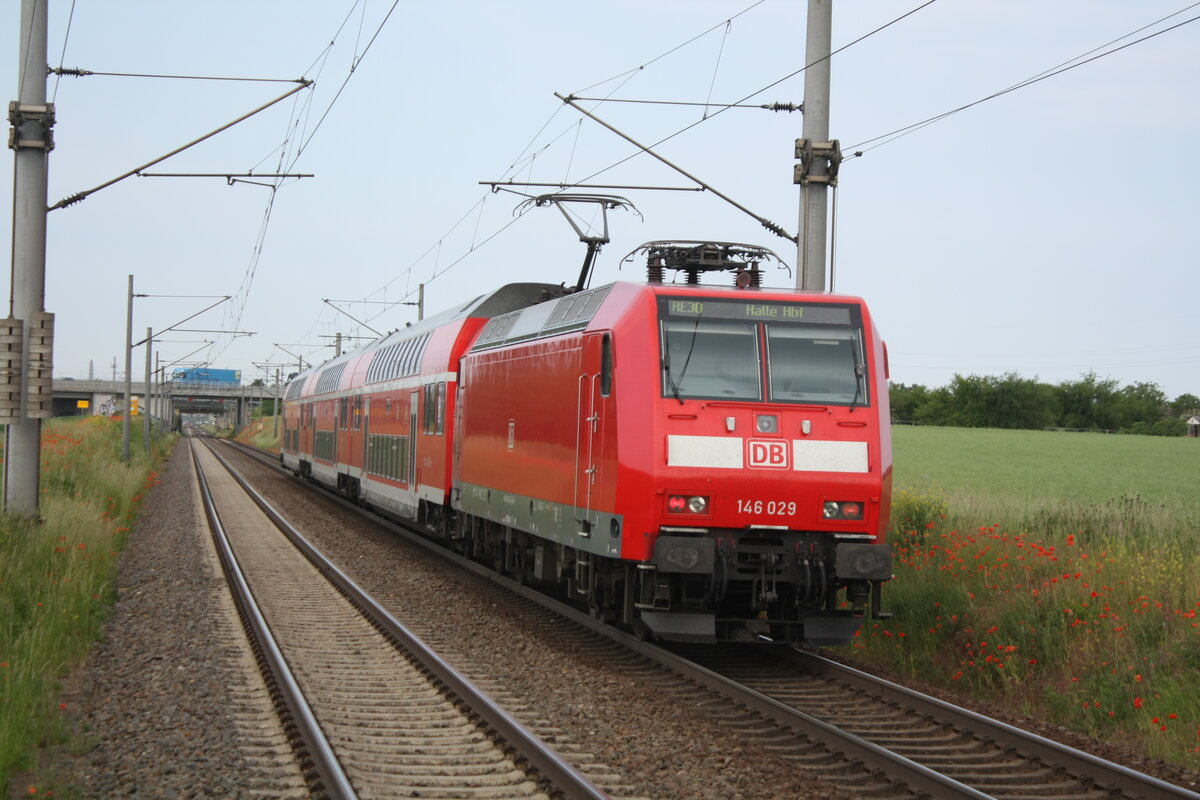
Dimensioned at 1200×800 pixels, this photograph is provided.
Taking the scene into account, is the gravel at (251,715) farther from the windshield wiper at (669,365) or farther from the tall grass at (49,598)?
the windshield wiper at (669,365)

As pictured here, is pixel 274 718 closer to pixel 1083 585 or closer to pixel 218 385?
pixel 1083 585

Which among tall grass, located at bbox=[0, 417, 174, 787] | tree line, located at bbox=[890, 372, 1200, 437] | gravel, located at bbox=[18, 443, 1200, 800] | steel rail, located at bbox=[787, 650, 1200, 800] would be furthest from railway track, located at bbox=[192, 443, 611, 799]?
tree line, located at bbox=[890, 372, 1200, 437]

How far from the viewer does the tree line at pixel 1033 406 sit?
92312mm

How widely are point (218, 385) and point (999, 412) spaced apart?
2836 inches

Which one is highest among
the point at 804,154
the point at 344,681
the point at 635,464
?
the point at 804,154

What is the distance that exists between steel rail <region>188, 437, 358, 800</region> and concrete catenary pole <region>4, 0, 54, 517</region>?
2836 mm

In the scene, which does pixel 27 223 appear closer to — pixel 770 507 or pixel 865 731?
pixel 770 507

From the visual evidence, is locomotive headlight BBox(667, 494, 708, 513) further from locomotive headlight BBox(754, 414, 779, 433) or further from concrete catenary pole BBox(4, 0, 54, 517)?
concrete catenary pole BBox(4, 0, 54, 517)

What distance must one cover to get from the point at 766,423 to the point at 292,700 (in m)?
4.26

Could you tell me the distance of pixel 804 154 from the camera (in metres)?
13.3

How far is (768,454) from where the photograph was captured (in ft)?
32.3

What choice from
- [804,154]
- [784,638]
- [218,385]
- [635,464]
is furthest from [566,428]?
[218,385]

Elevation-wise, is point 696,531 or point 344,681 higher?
point 696,531

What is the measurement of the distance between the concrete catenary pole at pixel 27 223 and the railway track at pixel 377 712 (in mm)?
2983
